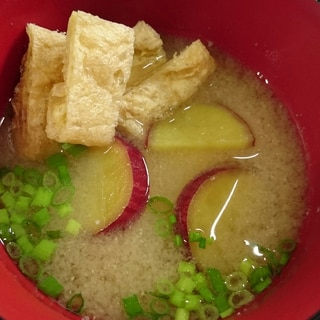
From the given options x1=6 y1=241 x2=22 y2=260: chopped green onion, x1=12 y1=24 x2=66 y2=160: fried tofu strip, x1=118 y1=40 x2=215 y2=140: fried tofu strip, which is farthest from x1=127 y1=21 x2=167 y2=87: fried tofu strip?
x1=6 y1=241 x2=22 y2=260: chopped green onion

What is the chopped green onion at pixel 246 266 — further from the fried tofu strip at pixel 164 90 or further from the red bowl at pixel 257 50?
the fried tofu strip at pixel 164 90

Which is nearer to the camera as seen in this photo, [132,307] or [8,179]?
[132,307]

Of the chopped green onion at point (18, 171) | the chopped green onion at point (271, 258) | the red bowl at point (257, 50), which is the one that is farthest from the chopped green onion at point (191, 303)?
the chopped green onion at point (18, 171)

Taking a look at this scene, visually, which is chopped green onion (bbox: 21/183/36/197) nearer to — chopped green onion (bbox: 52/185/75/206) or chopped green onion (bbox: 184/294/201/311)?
chopped green onion (bbox: 52/185/75/206)

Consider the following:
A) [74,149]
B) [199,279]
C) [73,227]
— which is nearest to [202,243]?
[199,279]

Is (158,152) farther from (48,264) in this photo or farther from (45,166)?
(48,264)

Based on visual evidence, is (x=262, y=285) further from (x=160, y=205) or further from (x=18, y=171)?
(x=18, y=171)

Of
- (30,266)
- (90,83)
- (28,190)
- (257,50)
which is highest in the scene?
(257,50)
